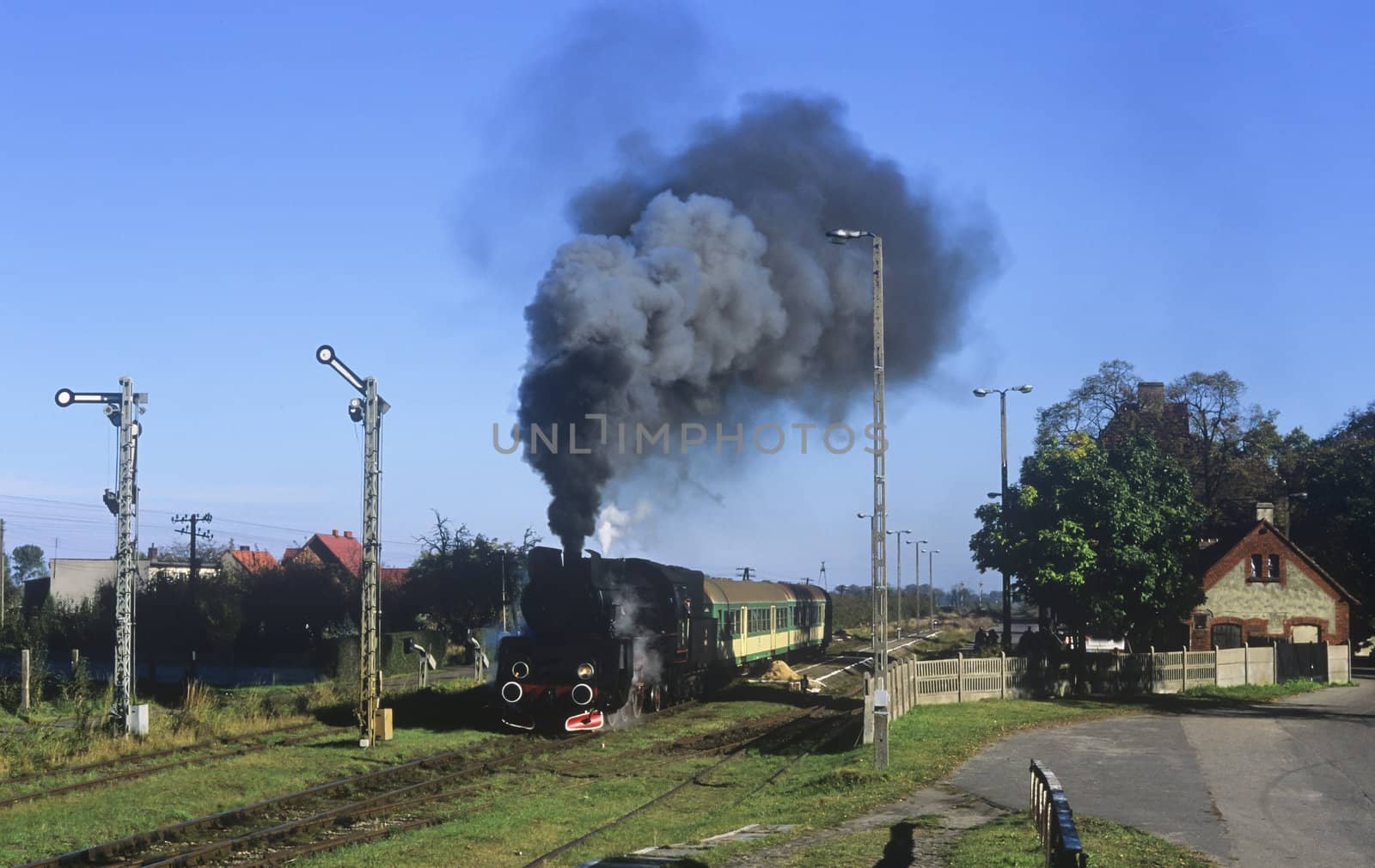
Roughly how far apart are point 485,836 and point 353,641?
27.2 meters

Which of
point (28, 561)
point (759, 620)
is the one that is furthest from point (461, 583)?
point (28, 561)

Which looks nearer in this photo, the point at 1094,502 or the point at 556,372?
the point at 556,372

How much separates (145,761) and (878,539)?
12.0 metres

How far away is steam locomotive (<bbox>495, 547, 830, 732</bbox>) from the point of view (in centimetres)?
2191

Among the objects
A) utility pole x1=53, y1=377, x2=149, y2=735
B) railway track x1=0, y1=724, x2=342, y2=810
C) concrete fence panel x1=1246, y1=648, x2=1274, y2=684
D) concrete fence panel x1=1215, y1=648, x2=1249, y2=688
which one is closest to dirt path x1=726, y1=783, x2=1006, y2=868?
railway track x1=0, y1=724, x2=342, y2=810

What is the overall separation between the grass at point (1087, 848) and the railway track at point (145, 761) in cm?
1163

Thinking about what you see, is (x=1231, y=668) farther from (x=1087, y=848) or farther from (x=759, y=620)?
(x=1087, y=848)

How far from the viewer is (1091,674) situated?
30297 mm

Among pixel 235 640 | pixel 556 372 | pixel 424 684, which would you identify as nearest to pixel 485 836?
pixel 556 372

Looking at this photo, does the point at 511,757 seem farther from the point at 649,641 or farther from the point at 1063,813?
the point at 1063,813

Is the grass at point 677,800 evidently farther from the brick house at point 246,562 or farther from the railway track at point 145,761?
the brick house at point 246,562

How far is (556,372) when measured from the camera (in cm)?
2327

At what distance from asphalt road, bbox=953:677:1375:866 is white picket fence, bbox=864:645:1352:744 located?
4116 mm

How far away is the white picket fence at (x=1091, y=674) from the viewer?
1064 inches
